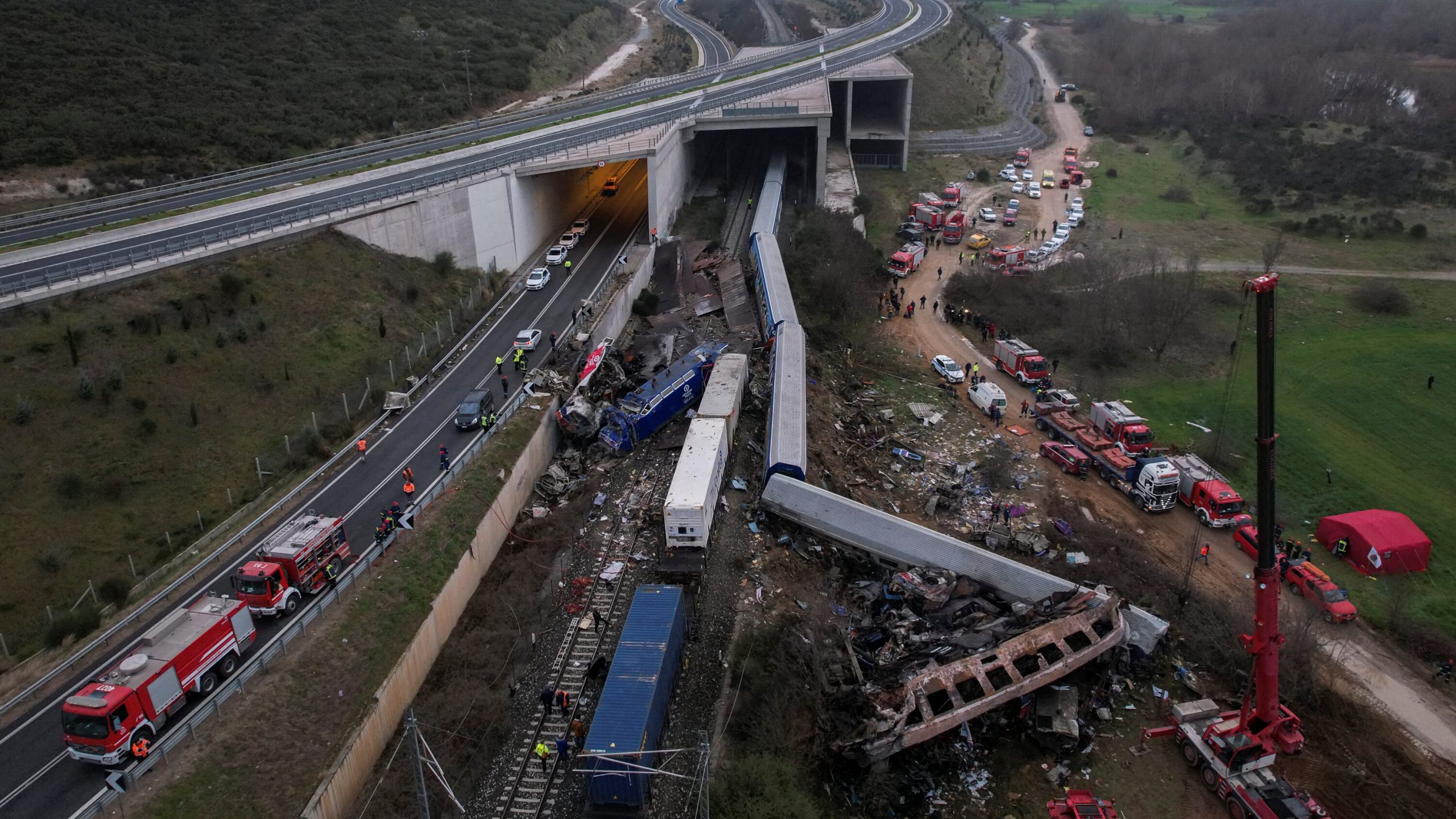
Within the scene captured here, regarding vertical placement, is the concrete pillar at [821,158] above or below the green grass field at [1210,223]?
above

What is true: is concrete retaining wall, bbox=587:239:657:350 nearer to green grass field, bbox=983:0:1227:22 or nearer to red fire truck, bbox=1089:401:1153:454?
red fire truck, bbox=1089:401:1153:454

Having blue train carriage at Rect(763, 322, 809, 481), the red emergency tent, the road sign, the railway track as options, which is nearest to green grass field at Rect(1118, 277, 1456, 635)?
the red emergency tent

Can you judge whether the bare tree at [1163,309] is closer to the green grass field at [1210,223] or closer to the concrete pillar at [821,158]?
the green grass field at [1210,223]

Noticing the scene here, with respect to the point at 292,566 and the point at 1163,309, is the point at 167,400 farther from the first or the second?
the point at 1163,309

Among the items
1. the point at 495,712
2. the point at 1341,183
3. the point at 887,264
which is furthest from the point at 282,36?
the point at 1341,183

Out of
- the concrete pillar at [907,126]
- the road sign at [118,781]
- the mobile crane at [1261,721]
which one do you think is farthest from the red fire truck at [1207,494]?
the concrete pillar at [907,126]

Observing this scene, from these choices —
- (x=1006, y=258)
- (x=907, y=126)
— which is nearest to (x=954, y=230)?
(x=1006, y=258)
